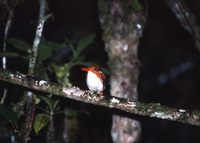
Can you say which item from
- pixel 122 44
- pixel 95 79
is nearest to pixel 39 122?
pixel 95 79

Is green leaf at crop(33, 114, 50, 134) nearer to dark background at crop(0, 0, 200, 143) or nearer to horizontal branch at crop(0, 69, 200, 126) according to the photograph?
horizontal branch at crop(0, 69, 200, 126)

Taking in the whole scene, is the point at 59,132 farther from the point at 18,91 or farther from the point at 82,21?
the point at 82,21

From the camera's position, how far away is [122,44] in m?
3.43

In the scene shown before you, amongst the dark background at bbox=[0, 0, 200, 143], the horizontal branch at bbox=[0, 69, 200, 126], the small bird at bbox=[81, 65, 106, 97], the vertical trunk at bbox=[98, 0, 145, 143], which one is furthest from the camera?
the dark background at bbox=[0, 0, 200, 143]

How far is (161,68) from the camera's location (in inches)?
297

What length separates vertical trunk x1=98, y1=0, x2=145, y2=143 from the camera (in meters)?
3.29

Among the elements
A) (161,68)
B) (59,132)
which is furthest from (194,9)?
(59,132)

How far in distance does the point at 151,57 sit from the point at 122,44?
422 centimetres

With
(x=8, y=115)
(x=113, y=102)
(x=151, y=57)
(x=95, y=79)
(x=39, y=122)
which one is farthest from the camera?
(x=151, y=57)

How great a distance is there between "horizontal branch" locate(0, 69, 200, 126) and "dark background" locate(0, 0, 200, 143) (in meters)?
2.75

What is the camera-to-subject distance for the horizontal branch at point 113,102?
7.71 feet

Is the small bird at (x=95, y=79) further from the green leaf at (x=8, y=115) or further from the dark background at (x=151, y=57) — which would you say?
the dark background at (x=151, y=57)

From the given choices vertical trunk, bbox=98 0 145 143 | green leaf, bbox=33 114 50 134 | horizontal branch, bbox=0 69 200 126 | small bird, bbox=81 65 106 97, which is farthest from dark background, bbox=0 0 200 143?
horizontal branch, bbox=0 69 200 126

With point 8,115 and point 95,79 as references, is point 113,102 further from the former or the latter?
point 8,115
